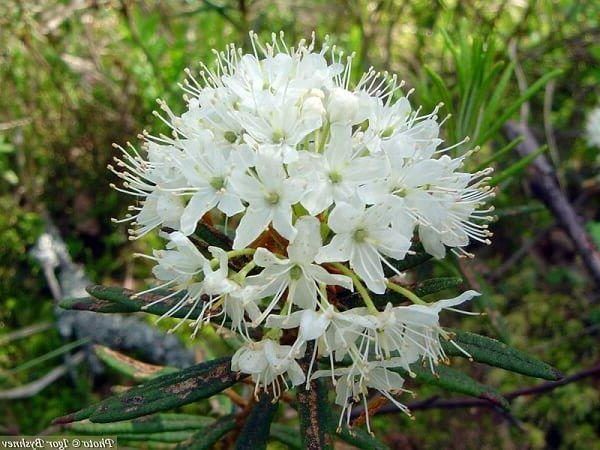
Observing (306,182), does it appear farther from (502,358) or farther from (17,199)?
(17,199)

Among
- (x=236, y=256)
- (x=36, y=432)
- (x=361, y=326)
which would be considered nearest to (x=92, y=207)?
(x=36, y=432)

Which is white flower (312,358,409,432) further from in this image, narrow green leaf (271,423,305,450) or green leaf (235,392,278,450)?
narrow green leaf (271,423,305,450)

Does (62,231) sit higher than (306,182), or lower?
lower

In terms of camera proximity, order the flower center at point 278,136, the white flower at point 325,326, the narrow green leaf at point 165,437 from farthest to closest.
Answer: the narrow green leaf at point 165,437 → the flower center at point 278,136 → the white flower at point 325,326

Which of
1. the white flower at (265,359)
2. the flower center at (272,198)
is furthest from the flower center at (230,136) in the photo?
the white flower at (265,359)

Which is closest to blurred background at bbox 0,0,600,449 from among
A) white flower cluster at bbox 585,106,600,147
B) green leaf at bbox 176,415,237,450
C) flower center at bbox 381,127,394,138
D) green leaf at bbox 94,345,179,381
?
white flower cluster at bbox 585,106,600,147

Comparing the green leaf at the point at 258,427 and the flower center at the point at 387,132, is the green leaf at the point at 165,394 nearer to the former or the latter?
the green leaf at the point at 258,427
